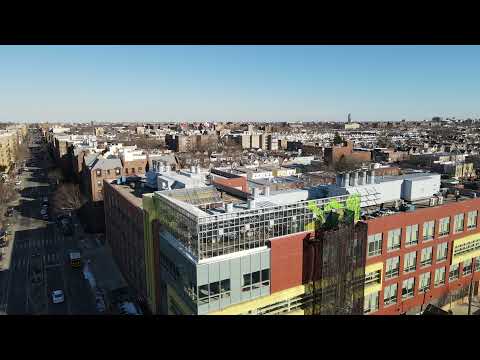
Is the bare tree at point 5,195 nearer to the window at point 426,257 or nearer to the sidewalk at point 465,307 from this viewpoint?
the window at point 426,257

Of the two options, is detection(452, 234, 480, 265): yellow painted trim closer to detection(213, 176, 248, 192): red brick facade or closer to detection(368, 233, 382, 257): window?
detection(368, 233, 382, 257): window

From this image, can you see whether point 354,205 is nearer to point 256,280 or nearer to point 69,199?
point 256,280

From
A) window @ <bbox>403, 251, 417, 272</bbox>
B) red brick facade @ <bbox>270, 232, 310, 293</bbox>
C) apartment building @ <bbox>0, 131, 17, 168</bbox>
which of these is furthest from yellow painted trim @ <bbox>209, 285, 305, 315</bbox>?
apartment building @ <bbox>0, 131, 17, 168</bbox>

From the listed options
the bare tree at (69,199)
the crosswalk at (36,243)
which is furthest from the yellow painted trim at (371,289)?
the bare tree at (69,199)

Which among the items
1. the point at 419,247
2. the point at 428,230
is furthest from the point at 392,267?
the point at 428,230
